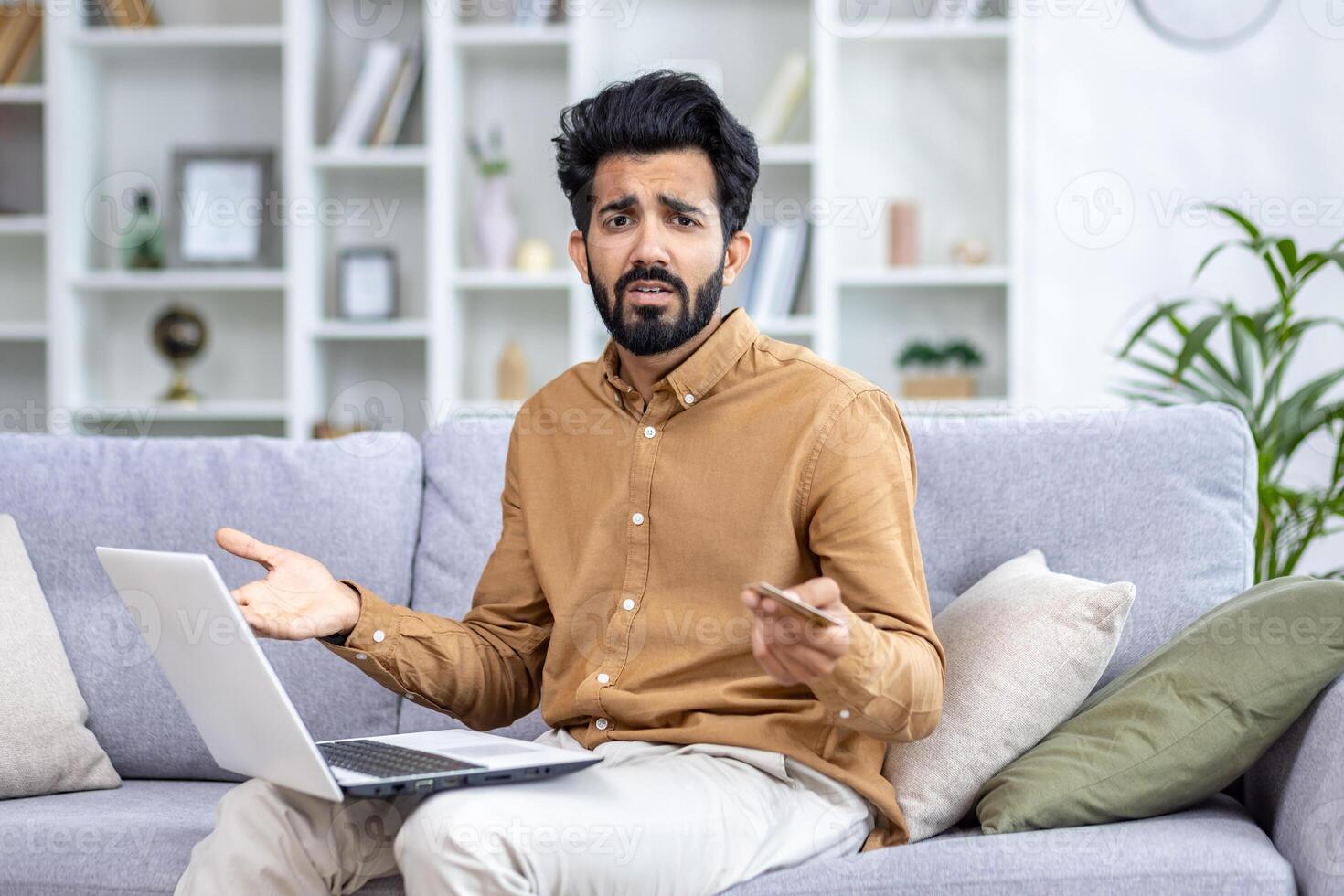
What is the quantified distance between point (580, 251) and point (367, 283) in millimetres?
2159

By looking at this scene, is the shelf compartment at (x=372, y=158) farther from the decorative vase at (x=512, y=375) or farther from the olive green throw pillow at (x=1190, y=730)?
the olive green throw pillow at (x=1190, y=730)

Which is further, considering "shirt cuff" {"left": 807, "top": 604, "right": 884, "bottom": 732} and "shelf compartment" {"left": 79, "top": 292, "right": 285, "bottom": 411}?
"shelf compartment" {"left": 79, "top": 292, "right": 285, "bottom": 411}

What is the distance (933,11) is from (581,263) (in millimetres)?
2175

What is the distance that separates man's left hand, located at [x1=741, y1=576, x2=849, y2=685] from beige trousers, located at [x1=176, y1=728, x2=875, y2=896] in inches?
8.5

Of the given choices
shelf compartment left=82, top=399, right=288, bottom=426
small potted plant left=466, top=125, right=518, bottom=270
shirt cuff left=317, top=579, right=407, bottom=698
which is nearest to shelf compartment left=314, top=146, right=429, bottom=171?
small potted plant left=466, top=125, right=518, bottom=270

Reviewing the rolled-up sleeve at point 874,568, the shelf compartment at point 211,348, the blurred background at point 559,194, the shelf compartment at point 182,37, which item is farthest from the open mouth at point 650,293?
the shelf compartment at point 211,348

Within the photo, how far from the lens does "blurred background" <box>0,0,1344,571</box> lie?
10.9ft

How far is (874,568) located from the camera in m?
1.32

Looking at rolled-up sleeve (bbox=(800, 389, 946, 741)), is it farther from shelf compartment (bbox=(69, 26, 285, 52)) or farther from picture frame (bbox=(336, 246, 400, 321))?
shelf compartment (bbox=(69, 26, 285, 52))

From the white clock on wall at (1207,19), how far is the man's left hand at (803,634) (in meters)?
2.72

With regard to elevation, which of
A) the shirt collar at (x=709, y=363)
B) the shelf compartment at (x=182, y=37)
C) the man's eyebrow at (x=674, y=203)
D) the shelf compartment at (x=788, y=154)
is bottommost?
the shirt collar at (x=709, y=363)

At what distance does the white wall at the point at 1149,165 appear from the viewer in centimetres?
327

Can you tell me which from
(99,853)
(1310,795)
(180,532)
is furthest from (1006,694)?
(180,532)

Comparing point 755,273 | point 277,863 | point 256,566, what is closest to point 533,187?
→ point 755,273
